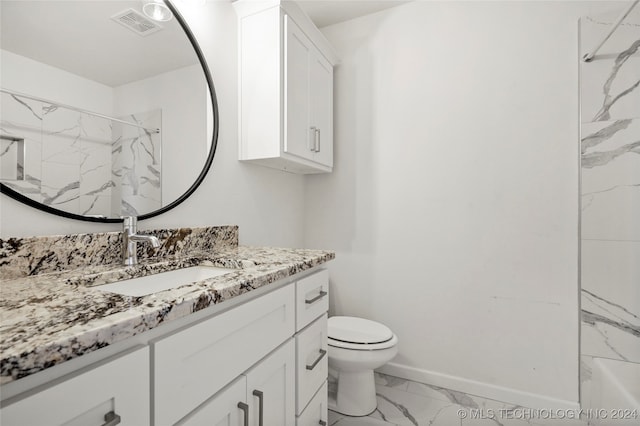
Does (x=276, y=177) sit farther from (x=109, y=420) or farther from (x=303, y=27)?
(x=109, y=420)

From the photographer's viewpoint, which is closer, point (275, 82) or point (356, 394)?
point (275, 82)

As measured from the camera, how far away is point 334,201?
7.20 feet

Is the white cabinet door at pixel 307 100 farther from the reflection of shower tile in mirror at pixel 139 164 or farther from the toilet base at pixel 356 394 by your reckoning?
the toilet base at pixel 356 394

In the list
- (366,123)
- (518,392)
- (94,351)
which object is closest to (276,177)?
(366,123)

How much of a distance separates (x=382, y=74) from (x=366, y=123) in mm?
331

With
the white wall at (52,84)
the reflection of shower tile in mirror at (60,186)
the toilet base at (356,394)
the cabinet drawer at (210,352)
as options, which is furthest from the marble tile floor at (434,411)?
the white wall at (52,84)

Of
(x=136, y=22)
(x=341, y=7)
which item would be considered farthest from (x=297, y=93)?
(x=341, y=7)

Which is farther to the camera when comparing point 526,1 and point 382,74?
point 382,74

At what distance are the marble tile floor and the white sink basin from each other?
108cm

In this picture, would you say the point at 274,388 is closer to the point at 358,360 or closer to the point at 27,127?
the point at 358,360

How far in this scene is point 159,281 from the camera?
3.24ft

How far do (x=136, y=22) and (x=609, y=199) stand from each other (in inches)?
87.6

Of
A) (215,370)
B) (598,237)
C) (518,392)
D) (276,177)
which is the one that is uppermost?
(276,177)

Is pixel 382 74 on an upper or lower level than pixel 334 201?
upper
